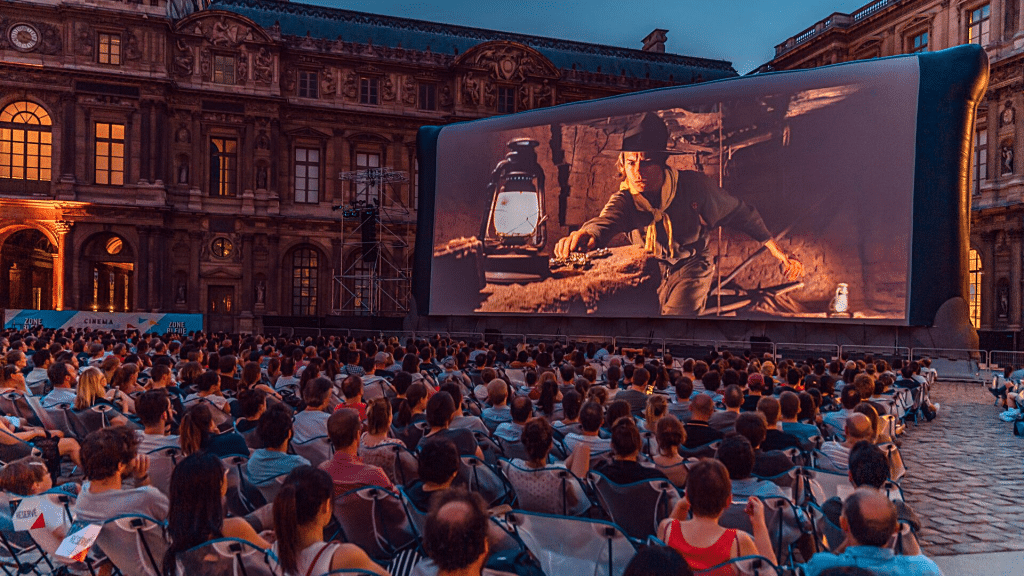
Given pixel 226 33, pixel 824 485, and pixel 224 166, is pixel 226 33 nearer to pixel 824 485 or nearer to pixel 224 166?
pixel 224 166

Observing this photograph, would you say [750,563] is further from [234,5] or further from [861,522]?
[234,5]

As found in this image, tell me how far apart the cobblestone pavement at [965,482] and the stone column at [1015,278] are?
18696mm

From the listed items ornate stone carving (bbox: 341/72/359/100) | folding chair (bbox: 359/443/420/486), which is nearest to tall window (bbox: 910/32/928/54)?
ornate stone carving (bbox: 341/72/359/100)

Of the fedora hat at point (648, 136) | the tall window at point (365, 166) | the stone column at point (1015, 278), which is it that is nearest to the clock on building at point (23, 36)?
the tall window at point (365, 166)

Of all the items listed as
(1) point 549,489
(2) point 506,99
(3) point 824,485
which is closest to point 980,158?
(2) point 506,99

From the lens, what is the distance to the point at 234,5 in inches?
1619

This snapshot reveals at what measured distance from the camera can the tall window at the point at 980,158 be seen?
3299 centimetres

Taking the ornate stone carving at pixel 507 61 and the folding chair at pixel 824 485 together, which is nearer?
the folding chair at pixel 824 485

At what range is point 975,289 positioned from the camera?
108ft

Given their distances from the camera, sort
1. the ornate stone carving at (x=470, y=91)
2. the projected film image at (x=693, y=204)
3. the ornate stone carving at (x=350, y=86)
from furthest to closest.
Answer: the ornate stone carving at (x=470, y=91), the ornate stone carving at (x=350, y=86), the projected film image at (x=693, y=204)

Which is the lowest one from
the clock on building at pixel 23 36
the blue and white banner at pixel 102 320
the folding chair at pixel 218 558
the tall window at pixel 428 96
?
the blue and white banner at pixel 102 320

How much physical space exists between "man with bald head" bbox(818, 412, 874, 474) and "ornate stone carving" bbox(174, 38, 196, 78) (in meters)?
37.6

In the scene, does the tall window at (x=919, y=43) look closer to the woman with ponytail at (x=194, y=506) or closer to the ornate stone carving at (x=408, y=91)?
the ornate stone carving at (x=408, y=91)

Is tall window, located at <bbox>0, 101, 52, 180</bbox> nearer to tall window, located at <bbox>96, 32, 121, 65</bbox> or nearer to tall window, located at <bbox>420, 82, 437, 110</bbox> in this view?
tall window, located at <bbox>96, 32, 121, 65</bbox>
